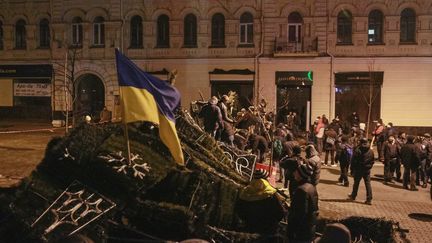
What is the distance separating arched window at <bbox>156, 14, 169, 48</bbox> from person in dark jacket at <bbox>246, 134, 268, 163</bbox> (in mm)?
14698

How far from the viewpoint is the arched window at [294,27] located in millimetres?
26266

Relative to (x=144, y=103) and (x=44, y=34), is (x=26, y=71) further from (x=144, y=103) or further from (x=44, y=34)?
(x=144, y=103)

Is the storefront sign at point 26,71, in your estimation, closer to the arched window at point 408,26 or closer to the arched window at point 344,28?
the arched window at point 344,28

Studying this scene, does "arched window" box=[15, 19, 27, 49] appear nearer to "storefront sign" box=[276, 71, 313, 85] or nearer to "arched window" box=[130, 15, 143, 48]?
"arched window" box=[130, 15, 143, 48]

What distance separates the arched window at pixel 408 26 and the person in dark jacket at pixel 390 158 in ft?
39.4

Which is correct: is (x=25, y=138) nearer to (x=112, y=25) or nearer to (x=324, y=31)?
(x=112, y=25)

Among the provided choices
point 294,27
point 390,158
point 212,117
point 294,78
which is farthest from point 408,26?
point 212,117

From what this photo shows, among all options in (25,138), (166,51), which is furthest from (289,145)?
(166,51)

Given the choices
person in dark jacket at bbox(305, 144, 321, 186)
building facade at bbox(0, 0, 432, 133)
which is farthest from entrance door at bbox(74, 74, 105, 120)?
person in dark jacket at bbox(305, 144, 321, 186)

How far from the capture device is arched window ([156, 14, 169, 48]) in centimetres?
2784

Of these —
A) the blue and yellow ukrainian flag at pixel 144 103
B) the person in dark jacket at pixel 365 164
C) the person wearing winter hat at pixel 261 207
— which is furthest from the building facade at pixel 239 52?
the person wearing winter hat at pixel 261 207

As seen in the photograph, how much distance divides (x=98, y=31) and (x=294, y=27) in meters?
11.8

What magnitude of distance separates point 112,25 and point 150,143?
21.9 m

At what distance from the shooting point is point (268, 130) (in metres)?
16.1
